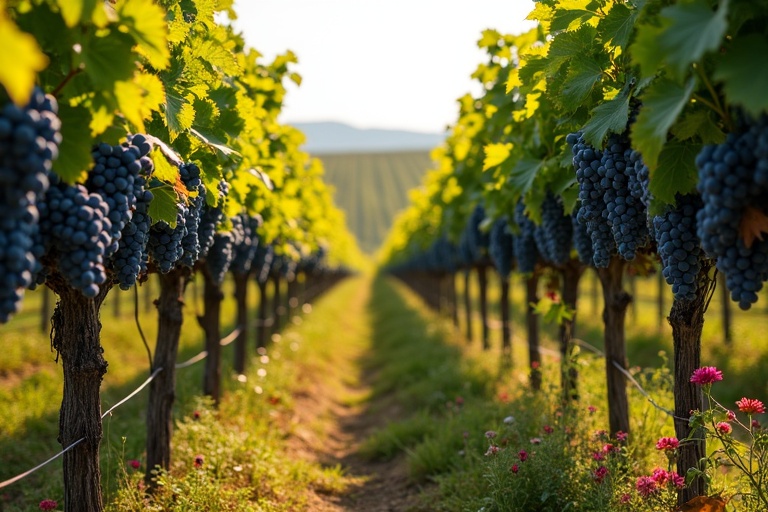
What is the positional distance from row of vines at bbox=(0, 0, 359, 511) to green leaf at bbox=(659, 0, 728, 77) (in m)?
2.05

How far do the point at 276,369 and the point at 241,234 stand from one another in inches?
183

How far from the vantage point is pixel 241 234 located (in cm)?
675

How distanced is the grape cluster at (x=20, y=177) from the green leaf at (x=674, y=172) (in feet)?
8.87

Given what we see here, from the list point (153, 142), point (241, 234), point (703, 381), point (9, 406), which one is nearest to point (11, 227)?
point (153, 142)

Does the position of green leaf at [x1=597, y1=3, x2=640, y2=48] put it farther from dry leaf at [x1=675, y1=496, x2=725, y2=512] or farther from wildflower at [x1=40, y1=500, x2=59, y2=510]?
wildflower at [x1=40, y1=500, x2=59, y2=510]

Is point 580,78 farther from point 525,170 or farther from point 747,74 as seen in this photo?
point 747,74

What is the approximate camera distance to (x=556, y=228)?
6.25 m

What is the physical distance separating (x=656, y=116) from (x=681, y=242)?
2.93 ft

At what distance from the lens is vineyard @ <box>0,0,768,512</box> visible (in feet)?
9.07

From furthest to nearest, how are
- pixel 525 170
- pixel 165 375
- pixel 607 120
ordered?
pixel 165 375, pixel 525 170, pixel 607 120

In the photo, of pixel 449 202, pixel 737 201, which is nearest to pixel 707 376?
pixel 737 201

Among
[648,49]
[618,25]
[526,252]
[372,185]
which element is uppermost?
[372,185]

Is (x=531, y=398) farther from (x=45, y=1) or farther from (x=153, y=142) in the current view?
(x=45, y=1)

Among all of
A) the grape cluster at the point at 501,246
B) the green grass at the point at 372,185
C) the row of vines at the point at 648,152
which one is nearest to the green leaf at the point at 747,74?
the row of vines at the point at 648,152
